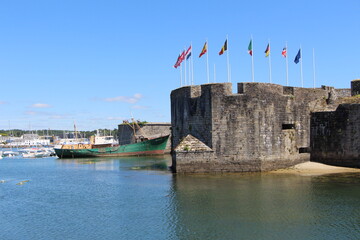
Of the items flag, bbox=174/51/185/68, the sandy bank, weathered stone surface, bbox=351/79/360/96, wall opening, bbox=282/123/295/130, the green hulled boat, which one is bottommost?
the sandy bank

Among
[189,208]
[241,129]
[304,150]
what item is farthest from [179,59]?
[189,208]

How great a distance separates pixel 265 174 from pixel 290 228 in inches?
427

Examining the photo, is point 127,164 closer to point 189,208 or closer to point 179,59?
point 179,59

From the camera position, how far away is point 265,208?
1486 cm

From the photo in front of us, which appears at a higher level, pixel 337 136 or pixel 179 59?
pixel 179 59

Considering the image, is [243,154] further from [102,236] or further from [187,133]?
[102,236]

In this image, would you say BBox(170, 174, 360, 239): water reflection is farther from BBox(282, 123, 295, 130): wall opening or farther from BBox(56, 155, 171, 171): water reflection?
BBox(56, 155, 171, 171): water reflection

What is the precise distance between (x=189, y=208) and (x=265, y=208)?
3033mm

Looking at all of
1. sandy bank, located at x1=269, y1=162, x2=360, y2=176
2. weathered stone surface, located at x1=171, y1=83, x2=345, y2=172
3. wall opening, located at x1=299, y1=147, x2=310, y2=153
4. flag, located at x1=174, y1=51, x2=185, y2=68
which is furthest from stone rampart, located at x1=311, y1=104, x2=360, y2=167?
flag, located at x1=174, y1=51, x2=185, y2=68

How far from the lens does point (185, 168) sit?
78.1 ft

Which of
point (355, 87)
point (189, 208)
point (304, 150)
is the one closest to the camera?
point (189, 208)

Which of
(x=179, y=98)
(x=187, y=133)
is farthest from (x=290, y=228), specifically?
(x=179, y=98)

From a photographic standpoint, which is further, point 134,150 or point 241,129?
point 134,150

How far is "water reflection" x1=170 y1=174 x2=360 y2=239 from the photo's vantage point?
12.0 m
